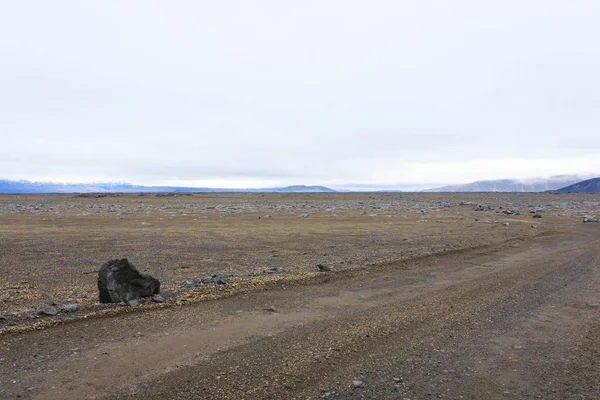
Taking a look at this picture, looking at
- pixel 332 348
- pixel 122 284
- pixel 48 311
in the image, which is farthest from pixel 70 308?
pixel 332 348

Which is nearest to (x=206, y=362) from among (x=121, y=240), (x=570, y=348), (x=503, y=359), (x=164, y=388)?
(x=164, y=388)

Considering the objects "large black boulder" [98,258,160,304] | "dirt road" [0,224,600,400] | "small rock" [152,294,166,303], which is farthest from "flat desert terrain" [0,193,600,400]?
"large black boulder" [98,258,160,304]

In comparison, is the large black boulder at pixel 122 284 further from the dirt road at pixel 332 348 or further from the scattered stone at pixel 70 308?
the dirt road at pixel 332 348

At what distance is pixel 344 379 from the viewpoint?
4.86 meters

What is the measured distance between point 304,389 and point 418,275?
729 cm

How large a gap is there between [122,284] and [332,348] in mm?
4861

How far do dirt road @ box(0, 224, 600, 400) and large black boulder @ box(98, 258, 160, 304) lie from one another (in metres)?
1.02

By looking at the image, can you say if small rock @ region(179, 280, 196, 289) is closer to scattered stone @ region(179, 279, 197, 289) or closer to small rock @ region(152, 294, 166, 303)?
scattered stone @ region(179, 279, 197, 289)

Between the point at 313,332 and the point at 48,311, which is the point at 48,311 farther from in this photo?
the point at 313,332

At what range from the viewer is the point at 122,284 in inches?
323

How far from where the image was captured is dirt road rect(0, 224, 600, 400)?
4648 mm

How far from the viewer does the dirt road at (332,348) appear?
183 inches

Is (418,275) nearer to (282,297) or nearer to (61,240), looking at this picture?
(282,297)

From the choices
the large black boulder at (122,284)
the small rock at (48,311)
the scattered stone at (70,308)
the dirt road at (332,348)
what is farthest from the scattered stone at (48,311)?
the large black boulder at (122,284)
